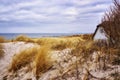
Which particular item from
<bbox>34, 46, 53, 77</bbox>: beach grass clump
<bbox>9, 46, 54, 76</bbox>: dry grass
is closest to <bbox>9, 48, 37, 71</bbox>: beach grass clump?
<bbox>9, 46, 54, 76</bbox>: dry grass

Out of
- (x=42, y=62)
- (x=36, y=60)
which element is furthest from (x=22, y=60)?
(x=42, y=62)

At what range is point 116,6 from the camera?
26.0ft

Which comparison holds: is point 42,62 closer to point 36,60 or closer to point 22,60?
point 36,60

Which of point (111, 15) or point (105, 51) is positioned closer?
point (105, 51)

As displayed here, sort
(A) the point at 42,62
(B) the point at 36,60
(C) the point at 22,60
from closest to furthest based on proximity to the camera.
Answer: (A) the point at 42,62, (B) the point at 36,60, (C) the point at 22,60

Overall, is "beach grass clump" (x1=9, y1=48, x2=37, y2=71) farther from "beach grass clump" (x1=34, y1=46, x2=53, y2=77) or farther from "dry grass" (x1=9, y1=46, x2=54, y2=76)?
"beach grass clump" (x1=34, y1=46, x2=53, y2=77)

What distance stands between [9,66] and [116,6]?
3.71 m

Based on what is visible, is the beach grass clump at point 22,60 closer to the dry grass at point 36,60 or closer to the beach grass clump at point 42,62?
the dry grass at point 36,60

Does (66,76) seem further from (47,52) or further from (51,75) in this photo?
(47,52)

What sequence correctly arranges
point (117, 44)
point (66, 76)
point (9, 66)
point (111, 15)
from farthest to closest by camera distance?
point (9, 66)
point (111, 15)
point (117, 44)
point (66, 76)

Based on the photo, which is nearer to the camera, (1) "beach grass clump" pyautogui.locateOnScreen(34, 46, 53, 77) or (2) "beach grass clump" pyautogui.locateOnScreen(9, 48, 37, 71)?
(1) "beach grass clump" pyautogui.locateOnScreen(34, 46, 53, 77)

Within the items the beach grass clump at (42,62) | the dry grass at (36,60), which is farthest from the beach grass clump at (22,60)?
the beach grass clump at (42,62)

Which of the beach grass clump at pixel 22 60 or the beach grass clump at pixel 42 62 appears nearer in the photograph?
the beach grass clump at pixel 42 62

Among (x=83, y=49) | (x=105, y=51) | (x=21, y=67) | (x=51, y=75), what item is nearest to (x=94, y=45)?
(x=83, y=49)
